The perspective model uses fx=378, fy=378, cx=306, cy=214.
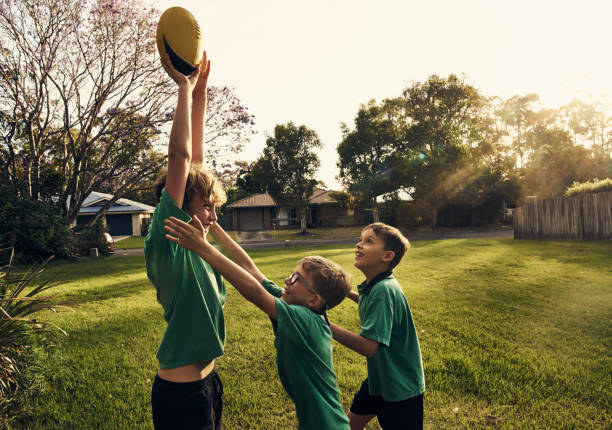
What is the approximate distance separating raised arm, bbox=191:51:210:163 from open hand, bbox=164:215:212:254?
75 centimetres

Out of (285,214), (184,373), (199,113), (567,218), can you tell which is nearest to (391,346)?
(184,373)

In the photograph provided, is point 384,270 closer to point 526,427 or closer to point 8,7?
point 526,427

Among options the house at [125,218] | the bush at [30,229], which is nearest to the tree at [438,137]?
the bush at [30,229]

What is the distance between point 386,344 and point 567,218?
18815 mm

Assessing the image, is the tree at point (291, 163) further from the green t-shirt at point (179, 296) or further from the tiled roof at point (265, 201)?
the green t-shirt at point (179, 296)

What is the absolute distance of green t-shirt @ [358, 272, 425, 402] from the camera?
2205 millimetres

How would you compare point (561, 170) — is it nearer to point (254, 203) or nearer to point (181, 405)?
point (254, 203)

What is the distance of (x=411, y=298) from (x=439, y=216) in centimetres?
2997

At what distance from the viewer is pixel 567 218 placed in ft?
56.1

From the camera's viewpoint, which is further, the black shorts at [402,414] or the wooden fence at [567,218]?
the wooden fence at [567,218]

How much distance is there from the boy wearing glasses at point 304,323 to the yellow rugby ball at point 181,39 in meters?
1.07

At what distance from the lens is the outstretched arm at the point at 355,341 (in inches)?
81.7

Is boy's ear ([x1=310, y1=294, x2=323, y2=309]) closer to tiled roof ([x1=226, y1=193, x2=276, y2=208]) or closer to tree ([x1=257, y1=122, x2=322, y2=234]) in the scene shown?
tree ([x1=257, y1=122, x2=322, y2=234])

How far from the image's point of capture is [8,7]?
43.4ft
